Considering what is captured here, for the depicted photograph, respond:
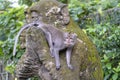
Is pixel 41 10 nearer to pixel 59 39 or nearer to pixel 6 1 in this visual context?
pixel 59 39

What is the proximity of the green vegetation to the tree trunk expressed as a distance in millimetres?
1877

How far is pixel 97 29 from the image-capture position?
506 cm

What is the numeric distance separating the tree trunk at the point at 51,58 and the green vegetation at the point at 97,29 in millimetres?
1877

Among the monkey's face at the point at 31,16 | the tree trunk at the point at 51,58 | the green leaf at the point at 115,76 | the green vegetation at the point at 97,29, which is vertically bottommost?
the green leaf at the point at 115,76

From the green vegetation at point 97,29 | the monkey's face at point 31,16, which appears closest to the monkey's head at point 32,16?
the monkey's face at point 31,16

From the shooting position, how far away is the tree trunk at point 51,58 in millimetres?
2539

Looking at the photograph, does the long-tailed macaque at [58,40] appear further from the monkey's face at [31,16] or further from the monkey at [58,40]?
the monkey's face at [31,16]

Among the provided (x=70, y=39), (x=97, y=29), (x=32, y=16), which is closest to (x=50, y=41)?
(x=70, y=39)

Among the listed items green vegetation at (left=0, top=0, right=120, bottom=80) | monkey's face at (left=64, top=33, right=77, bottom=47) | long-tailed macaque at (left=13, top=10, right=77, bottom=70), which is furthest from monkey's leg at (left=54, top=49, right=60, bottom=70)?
green vegetation at (left=0, top=0, right=120, bottom=80)

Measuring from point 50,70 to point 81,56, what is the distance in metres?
0.32

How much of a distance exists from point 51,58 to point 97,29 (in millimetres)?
2606

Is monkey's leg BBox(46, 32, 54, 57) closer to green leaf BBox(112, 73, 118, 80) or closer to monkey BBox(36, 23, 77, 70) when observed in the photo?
monkey BBox(36, 23, 77, 70)

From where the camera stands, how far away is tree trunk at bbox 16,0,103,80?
2.54 metres

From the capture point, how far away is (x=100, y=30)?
5031 mm
